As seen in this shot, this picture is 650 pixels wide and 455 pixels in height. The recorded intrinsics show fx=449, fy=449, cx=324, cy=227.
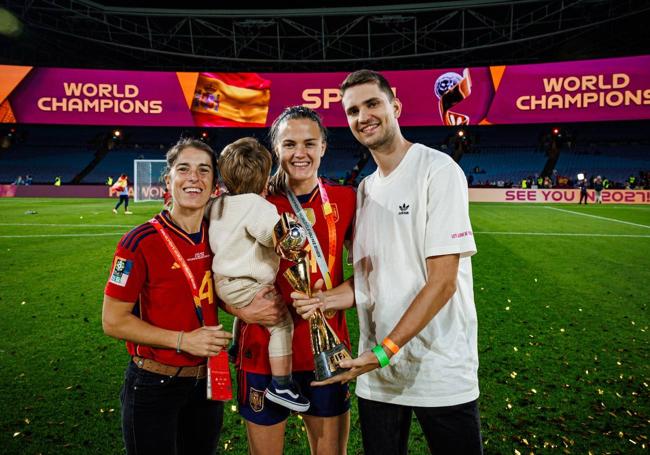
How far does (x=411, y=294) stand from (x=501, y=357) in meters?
3.10

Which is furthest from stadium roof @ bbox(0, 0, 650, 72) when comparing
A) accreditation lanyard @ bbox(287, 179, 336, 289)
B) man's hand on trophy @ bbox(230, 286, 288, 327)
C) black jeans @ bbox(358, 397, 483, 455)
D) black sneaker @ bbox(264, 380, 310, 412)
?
black jeans @ bbox(358, 397, 483, 455)

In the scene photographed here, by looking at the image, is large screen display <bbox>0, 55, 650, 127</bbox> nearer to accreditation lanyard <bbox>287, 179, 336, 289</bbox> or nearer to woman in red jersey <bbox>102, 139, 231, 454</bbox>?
accreditation lanyard <bbox>287, 179, 336, 289</bbox>

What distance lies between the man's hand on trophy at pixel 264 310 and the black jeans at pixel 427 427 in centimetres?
56

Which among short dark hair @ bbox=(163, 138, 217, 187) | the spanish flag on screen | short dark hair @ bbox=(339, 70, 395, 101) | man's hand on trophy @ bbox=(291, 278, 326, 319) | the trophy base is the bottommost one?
the trophy base

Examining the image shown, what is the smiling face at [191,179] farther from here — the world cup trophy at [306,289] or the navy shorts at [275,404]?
the navy shorts at [275,404]

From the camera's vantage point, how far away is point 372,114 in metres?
2.05

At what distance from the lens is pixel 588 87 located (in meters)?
25.5

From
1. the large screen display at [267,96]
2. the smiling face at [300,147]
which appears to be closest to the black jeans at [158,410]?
the smiling face at [300,147]

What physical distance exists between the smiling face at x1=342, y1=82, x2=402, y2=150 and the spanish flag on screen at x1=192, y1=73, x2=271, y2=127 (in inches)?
1057

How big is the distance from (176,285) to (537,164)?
39594mm

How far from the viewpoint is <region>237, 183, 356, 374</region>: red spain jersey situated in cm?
229

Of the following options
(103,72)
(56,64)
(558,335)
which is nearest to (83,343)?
(558,335)

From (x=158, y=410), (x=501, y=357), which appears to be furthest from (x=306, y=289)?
(x=501, y=357)

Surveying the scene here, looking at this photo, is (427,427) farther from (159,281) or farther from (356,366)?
(159,281)
